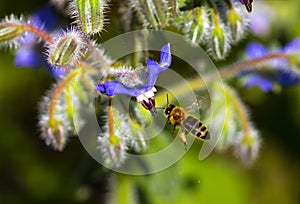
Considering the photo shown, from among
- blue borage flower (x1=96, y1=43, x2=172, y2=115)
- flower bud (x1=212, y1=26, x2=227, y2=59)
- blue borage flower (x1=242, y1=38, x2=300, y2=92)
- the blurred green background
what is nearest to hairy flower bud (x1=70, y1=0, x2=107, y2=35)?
blue borage flower (x1=96, y1=43, x2=172, y2=115)

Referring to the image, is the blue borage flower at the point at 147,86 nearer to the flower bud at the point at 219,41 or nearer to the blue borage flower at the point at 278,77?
the flower bud at the point at 219,41

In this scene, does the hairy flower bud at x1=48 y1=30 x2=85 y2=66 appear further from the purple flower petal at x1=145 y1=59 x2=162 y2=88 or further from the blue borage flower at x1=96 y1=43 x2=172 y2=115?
the purple flower petal at x1=145 y1=59 x2=162 y2=88

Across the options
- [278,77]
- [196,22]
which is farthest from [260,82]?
[196,22]

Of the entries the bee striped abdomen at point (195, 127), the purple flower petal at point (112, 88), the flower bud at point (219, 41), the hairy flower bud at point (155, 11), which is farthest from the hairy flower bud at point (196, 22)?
the purple flower petal at point (112, 88)

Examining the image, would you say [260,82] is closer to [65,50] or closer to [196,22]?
[196,22]

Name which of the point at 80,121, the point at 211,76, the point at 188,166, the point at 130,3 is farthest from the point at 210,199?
the point at 130,3

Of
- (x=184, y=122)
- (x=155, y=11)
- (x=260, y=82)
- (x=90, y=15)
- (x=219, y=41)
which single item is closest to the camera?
(x=90, y=15)

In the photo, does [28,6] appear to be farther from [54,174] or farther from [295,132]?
[295,132]
